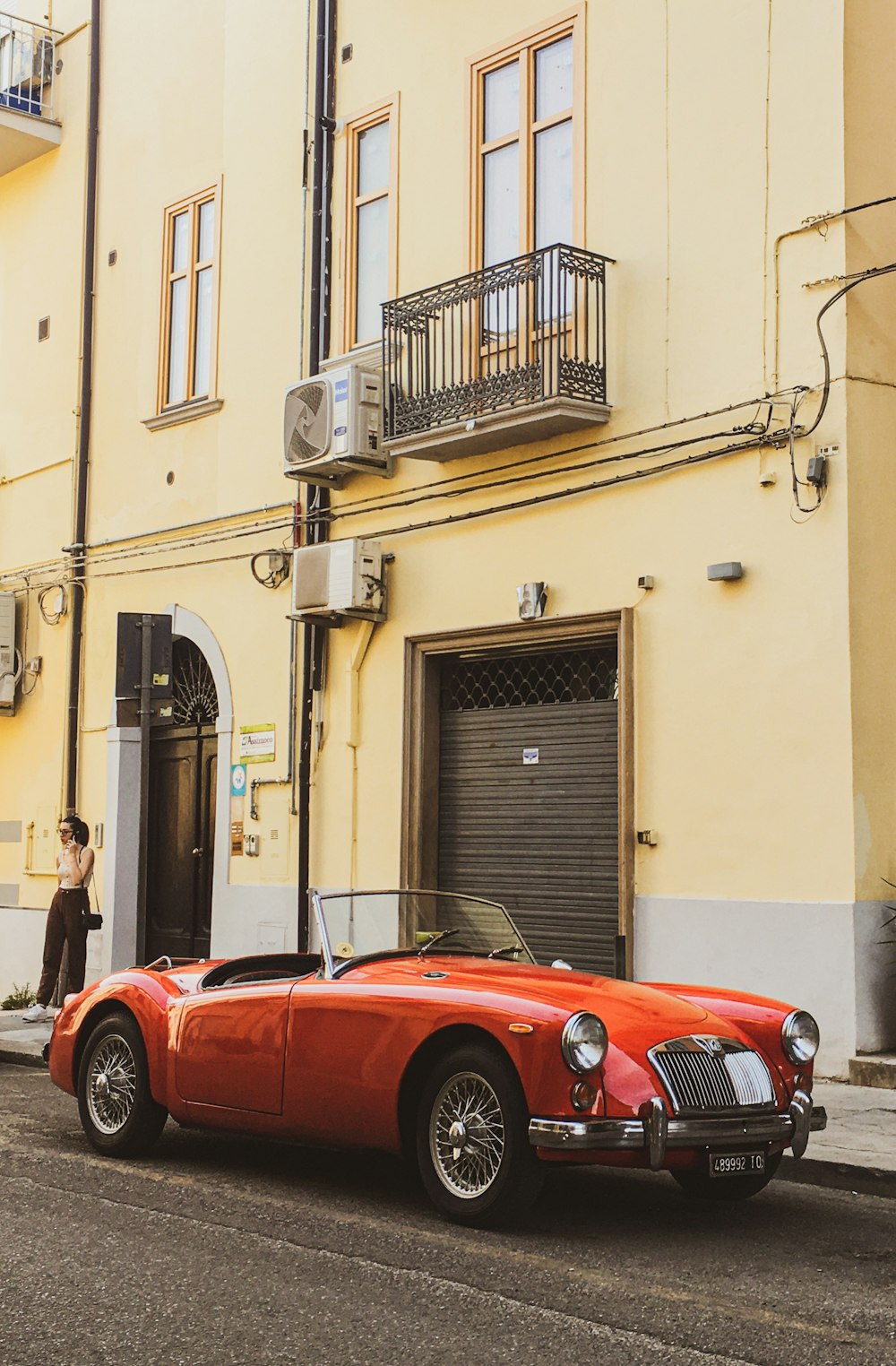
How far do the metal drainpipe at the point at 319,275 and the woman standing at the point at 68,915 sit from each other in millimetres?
2134

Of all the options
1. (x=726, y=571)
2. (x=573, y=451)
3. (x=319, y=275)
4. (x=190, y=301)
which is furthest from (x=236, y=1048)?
(x=190, y=301)

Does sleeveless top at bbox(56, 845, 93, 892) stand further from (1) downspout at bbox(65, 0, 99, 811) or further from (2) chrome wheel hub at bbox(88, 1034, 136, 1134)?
(2) chrome wheel hub at bbox(88, 1034, 136, 1134)

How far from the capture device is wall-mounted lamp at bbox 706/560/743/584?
1208cm

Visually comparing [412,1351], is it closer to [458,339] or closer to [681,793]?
[681,793]

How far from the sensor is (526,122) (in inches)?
557

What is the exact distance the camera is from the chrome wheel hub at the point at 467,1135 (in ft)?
21.9

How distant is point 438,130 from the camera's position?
590 inches

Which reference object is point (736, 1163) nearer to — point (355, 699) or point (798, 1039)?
point (798, 1039)

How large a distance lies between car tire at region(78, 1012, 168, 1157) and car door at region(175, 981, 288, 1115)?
0.37 metres

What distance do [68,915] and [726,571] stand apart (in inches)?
284

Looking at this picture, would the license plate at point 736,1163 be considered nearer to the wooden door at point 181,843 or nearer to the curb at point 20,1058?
the curb at point 20,1058

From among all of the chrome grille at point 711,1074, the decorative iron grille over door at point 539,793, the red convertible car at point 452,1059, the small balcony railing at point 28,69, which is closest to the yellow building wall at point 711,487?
the decorative iron grille over door at point 539,793

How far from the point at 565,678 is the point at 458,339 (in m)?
3.07

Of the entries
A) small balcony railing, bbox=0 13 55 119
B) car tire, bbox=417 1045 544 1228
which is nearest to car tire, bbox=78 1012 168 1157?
car tire, bbox=417 1045 544 1228
